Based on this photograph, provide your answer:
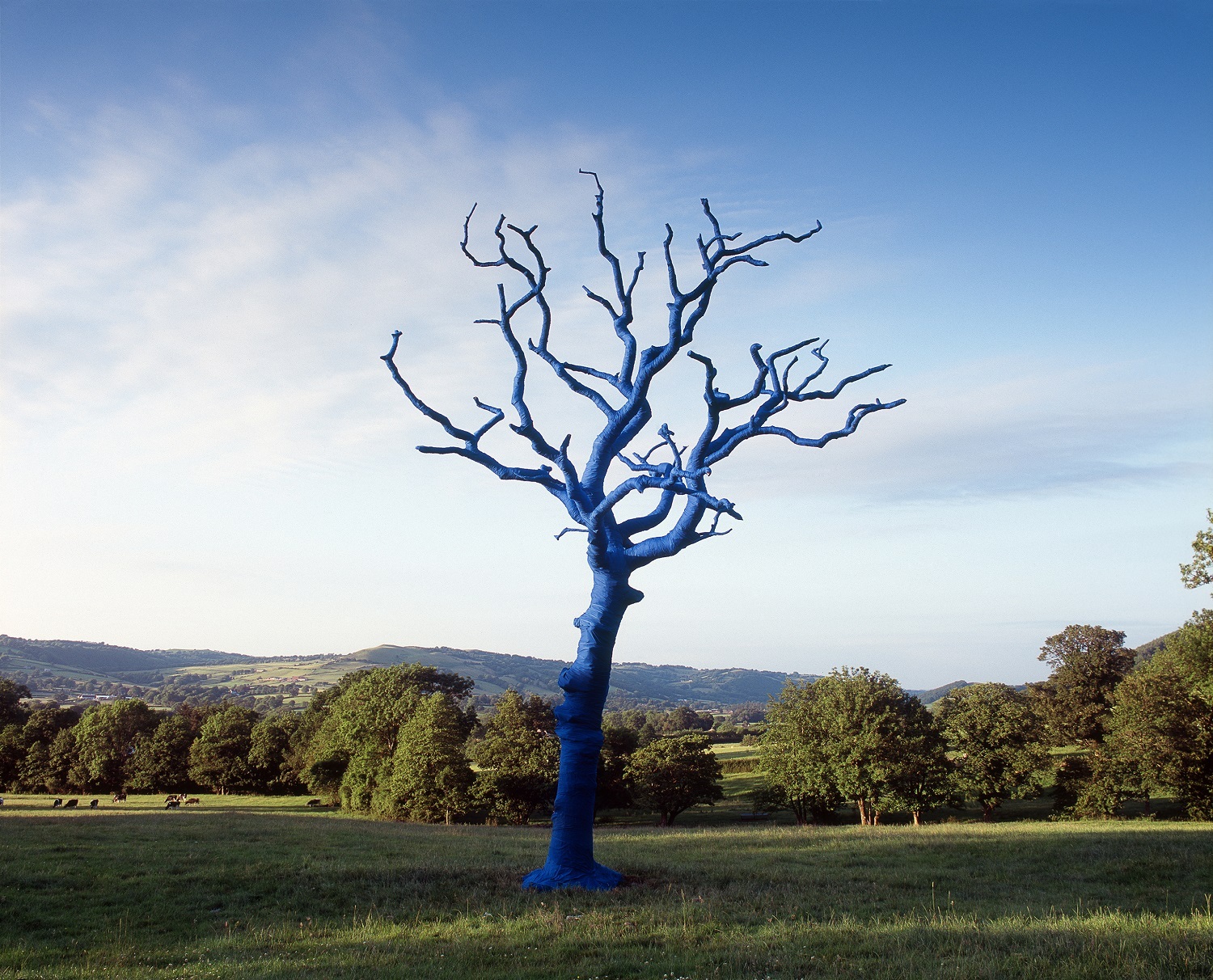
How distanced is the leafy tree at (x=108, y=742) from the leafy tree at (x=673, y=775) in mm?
52050

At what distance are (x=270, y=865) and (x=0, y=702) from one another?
8186 cm

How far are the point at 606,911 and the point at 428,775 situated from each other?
4123 cm

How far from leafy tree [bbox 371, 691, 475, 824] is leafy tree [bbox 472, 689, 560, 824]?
263 centimetres

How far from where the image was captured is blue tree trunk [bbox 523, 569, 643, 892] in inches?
547

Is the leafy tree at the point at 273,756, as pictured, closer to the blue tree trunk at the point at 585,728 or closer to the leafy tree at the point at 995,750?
the leafy tree at the point at 995,750

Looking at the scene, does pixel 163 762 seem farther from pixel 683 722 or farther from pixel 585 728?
pixel 683 722

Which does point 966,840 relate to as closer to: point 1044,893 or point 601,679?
point 1044,893

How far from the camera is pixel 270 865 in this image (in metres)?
15.2

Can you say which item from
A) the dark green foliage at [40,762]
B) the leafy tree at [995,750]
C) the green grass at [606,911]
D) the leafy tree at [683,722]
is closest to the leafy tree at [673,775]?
the leafy tree at [995,750]

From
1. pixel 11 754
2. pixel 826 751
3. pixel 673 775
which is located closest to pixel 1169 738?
pixel 826 751

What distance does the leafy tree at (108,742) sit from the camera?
71.7 meters

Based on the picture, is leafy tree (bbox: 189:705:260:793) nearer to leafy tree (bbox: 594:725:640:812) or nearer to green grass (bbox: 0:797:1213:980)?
leafy tree (bbox: 594:725:640:812)

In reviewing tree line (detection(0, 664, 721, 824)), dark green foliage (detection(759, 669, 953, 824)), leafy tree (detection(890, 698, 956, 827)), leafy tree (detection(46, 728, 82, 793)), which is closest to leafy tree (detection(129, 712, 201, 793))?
tree line (detection(0, 664, 721, 824))

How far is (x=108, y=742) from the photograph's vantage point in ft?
236
